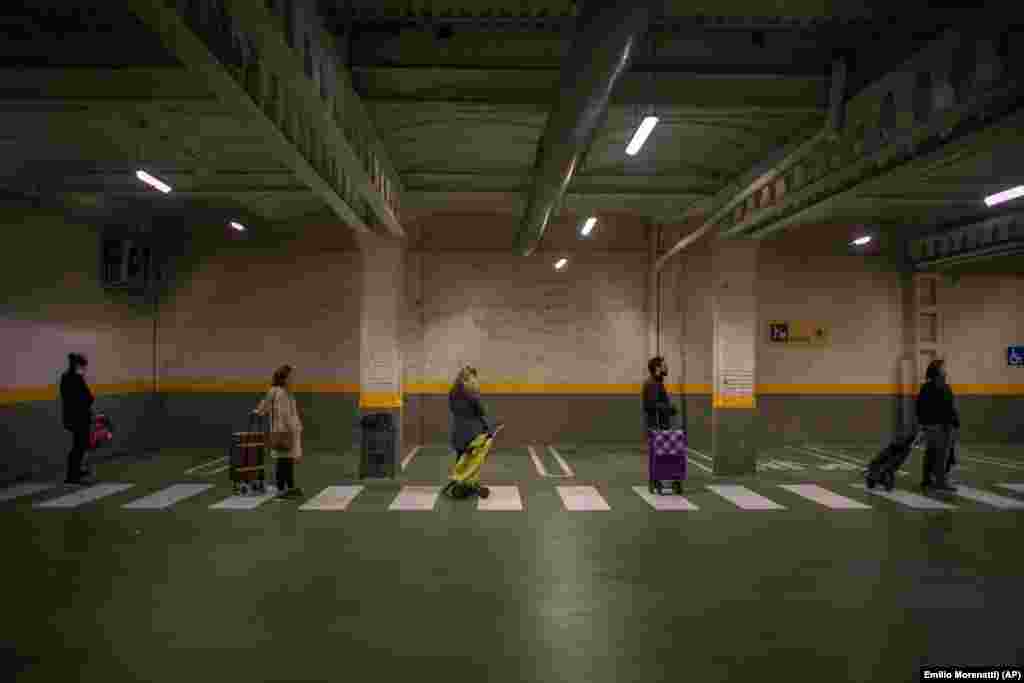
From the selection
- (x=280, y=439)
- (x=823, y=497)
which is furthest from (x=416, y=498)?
(x=823, y=497)

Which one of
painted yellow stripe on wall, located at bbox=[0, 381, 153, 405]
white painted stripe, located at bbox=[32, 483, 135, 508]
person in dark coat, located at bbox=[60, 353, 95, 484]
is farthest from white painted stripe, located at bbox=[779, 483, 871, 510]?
painted yellow stripe on wall, located at bbox=[0, 381, 153, 405]

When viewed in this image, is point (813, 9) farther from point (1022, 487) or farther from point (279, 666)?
point (1022, 487)

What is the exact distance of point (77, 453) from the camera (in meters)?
13.1

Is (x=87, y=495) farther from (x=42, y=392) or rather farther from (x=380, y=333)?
(x=380, y=333)

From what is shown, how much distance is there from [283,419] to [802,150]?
8.12 m

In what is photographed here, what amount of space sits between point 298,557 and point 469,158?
6.95 meters

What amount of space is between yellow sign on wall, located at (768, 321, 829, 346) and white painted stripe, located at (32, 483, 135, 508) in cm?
1485

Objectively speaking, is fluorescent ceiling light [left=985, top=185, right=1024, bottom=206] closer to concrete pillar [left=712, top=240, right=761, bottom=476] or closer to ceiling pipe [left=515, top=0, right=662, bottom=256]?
concrete pillar [left=712, top=240, right=761, bottom=476]

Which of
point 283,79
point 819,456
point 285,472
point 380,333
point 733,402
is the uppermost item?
point 283,79

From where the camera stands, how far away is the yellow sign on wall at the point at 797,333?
1998 centimetres

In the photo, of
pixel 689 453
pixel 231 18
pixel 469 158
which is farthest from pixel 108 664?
pixel 689 453

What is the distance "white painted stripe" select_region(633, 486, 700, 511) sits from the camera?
11.4 meters

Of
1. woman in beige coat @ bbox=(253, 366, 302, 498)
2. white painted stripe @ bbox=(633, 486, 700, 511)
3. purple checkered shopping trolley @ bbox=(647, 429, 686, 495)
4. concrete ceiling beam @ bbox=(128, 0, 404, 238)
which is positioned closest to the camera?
concrete ceiling beam @ bbox=(128, 0, 404, 238)

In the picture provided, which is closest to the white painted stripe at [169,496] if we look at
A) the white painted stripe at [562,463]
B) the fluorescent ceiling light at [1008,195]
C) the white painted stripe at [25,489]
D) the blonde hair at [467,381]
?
the white painted stripe at [25,489]
